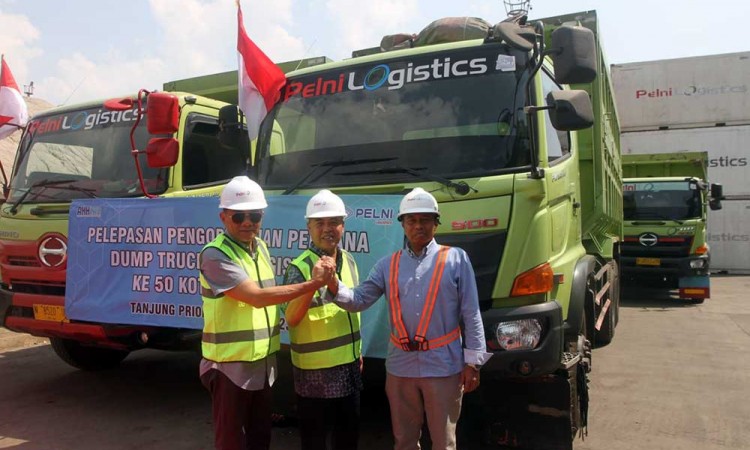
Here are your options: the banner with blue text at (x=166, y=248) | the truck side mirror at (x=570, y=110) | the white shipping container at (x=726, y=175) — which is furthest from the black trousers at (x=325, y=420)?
the white shipping container at (x=726, y=175)

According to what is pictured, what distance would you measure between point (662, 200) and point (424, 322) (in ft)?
32.0

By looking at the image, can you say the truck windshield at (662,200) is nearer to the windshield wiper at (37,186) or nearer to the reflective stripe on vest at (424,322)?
the reflective stripe on vest at (424,322)

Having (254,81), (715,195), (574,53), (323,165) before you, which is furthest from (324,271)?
(715,195)

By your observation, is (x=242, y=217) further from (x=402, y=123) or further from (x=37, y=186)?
(x=37, y=186)

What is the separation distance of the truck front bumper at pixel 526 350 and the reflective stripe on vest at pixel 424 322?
335mm

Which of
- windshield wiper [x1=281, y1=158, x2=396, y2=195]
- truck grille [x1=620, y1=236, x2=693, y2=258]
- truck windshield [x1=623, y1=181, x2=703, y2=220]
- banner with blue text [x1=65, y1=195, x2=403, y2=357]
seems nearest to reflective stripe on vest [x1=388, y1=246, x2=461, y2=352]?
banner with blue text [x1=65, y1=195, x2=403, y2=357]

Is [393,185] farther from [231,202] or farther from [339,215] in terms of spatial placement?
[231,202]

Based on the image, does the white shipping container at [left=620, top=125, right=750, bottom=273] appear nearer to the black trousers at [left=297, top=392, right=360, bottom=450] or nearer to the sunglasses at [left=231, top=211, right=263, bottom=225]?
the black trousers at [left=297, top=392, right=360, bottom=450]

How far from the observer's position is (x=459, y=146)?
3.26 meters

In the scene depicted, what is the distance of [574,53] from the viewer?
2.98m

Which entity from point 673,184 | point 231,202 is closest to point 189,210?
point 231,202

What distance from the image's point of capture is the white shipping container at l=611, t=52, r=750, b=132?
1560 cm

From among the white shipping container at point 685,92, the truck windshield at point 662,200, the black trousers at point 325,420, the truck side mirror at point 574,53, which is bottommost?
the black trousers at point 325,420

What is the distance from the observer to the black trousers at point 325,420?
2697 millimetres
